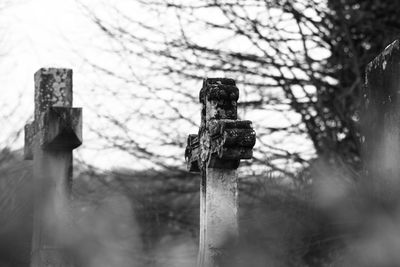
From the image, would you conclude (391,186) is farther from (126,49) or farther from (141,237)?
(141,237)

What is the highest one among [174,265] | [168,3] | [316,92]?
[168,3]

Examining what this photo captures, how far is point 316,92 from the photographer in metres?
7.86

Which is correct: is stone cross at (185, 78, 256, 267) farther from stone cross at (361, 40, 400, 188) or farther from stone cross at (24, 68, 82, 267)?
stone cross at (361, 40, 400, 188)

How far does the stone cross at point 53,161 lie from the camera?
210 inches

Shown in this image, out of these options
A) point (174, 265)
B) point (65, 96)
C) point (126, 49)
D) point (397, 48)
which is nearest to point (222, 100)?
point (65, 96)

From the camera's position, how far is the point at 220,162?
175 inches

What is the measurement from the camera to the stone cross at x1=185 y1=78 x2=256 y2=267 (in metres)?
4.28

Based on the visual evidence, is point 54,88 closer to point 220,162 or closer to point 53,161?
point 53,161

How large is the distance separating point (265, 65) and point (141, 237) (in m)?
2.34

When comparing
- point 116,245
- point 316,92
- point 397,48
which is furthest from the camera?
point 116,245

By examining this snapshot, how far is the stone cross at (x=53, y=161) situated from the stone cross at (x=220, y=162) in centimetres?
107

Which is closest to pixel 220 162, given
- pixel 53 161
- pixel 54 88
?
pixel 53 161

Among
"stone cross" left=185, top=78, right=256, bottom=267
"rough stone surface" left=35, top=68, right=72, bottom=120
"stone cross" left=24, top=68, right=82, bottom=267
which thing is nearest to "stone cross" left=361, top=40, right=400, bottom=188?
"stone cross" left=185, top=78, right=256, bottom=267

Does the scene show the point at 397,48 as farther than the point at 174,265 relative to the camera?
No
